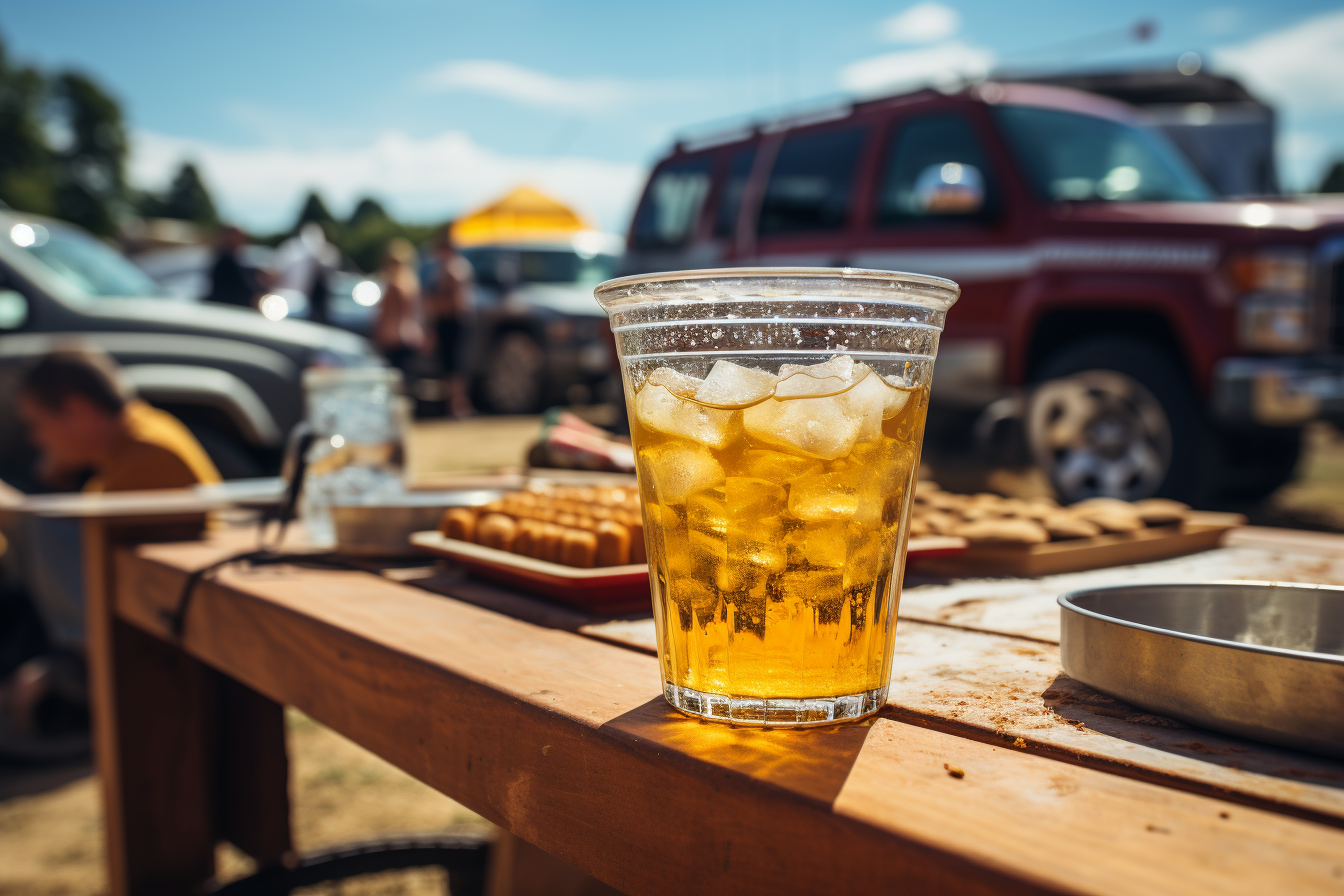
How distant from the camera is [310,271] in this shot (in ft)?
32.9

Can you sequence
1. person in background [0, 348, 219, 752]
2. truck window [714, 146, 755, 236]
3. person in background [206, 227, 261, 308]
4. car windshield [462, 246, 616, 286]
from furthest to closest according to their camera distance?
car windshield [462, 246, 616, 286]
person in background [206, 227, 261, 308]
truck window [714, 146, 755, 236]
person in background [0, 348, 219, 752]

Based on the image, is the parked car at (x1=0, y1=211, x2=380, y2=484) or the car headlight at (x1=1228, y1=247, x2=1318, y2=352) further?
the parked car at (x1=0, y1=211, x2=380, y2=484)

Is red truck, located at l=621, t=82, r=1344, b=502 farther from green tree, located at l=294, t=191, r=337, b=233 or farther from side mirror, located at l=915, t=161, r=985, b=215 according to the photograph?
green tree, located at l=294, t=191, r=337, b=233

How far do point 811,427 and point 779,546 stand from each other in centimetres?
8

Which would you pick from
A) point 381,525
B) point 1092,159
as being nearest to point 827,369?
point 381,525

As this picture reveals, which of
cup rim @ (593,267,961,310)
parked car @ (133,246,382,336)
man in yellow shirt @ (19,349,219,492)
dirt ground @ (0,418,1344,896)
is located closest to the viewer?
cup rim @ (593,267,961,310)

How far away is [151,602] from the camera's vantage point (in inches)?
59.1

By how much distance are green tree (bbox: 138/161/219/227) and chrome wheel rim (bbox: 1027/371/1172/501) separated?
243ft

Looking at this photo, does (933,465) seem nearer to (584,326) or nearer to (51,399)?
(51,399)

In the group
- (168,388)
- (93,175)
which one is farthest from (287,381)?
(93,175)

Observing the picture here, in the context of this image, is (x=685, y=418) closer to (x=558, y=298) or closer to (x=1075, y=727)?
(x=1075, y=727)

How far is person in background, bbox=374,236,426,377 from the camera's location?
10375 millimetres

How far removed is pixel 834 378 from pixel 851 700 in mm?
225

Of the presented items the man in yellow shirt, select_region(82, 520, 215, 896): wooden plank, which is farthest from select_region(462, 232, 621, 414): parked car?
select_region(82, 520, 215, 896): wooden plank
